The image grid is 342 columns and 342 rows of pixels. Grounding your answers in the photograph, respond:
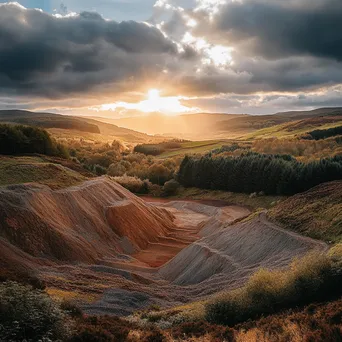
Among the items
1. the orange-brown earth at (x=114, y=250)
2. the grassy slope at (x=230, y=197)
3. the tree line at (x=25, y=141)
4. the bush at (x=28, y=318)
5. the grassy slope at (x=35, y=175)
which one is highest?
the tree line at (x=25, y=141)

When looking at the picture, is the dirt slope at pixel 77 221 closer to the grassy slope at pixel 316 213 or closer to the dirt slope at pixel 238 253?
the dirt slope at pixel 238 253

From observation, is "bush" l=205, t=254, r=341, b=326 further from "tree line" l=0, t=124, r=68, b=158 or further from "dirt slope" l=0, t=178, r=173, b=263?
"tree line" l=0, t=124, r=68, b=158

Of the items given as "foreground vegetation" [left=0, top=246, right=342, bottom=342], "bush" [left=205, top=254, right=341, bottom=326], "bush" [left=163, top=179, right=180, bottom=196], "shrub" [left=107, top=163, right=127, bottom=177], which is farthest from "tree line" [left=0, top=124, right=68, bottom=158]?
"bush" [left=205, top=254, right=341, bottom=326]

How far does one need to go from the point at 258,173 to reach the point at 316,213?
4350cm

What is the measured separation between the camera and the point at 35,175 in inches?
1827

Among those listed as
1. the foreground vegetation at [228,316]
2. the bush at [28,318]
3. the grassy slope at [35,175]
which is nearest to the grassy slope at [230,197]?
the grassy slope at [35,175]

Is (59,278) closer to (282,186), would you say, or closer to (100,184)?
(100,184)

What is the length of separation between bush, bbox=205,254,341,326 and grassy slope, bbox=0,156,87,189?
2845 cm

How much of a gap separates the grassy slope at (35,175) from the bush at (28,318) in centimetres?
2842

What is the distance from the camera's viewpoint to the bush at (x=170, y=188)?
93.8 m

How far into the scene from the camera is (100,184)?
51.7 meters

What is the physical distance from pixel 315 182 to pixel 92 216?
111 ft

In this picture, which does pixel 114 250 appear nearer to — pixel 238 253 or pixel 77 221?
pixel 77 221

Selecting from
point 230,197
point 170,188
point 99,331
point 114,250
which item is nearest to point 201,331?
point 99,331
